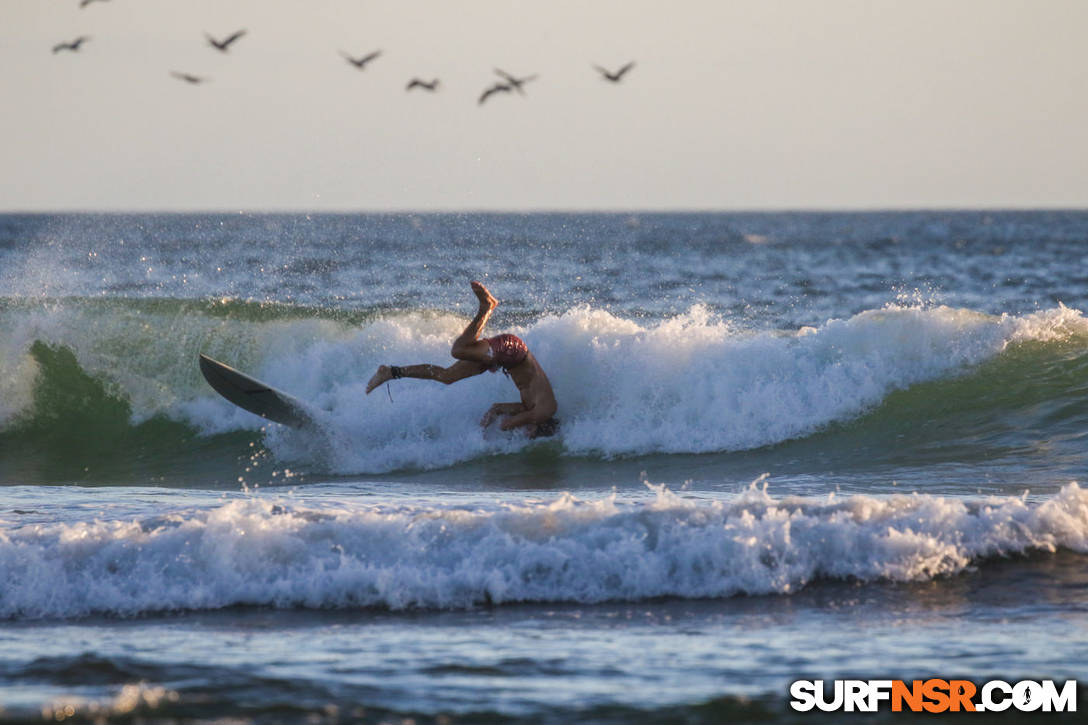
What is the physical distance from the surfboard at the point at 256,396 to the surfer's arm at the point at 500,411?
1.84m

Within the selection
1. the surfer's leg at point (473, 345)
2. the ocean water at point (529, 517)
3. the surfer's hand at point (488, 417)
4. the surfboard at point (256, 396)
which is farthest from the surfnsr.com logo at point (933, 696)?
the surfboard at point (256, 396)

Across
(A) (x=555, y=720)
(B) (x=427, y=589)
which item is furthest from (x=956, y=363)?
(A) (x=555, y=720)

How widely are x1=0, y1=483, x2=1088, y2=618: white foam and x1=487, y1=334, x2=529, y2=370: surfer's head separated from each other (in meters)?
4.10

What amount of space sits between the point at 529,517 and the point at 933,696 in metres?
2.96

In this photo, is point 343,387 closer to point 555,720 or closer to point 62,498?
point 62,498

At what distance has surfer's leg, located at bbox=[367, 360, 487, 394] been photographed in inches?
453

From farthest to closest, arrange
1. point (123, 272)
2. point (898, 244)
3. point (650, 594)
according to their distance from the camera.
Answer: point (898, 244) → point (123, 272) → point (650, 594)

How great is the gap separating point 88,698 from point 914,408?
9.34m

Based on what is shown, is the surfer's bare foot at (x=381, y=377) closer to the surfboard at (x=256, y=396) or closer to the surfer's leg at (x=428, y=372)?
the surfer's leg at (x=428, y=372)

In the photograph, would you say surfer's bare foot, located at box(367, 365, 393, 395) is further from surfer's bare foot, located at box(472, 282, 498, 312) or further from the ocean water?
surfer's bare foot, located at box(472, 282, 498, 312)

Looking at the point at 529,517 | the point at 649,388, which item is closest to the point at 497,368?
the point at 649,388

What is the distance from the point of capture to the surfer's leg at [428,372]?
1151cm

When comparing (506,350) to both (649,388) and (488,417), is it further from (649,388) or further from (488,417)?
(649,388)

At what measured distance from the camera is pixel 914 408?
12859mm
